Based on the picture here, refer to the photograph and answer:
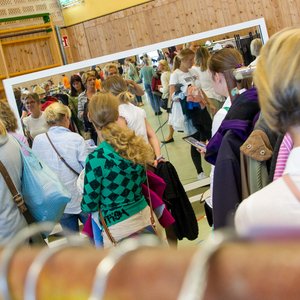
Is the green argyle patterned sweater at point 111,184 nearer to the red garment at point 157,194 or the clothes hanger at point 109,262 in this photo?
the red garment at point 157,194

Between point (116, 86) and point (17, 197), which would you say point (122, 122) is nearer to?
point (116, 86)

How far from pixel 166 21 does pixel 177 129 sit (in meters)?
6.12

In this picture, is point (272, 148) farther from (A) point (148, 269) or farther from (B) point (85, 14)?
(B) point (85, 14)

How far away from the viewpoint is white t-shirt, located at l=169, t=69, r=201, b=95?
536 cm

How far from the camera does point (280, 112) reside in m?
1.22

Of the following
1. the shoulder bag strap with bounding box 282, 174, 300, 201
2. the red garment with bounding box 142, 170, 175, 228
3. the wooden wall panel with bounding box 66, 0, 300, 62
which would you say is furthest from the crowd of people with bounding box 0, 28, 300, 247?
the wooden wall panel with bounding box 66, 0, 300, 62

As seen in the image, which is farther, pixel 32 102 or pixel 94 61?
pixel 94 61

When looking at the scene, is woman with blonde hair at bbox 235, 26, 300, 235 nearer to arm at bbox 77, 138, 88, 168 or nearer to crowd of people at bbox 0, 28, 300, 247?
crowd of people at bbox 0, 28, 300, 247

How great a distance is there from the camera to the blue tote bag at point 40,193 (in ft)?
8.91

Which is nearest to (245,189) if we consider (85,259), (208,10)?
(85,259)

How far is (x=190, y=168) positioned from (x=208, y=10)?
5629 millimetres

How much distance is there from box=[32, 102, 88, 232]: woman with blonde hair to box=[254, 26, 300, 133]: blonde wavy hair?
2896 mm

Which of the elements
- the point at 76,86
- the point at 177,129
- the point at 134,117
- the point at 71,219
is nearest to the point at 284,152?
the point at 71,219

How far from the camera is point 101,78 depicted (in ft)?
17.2
